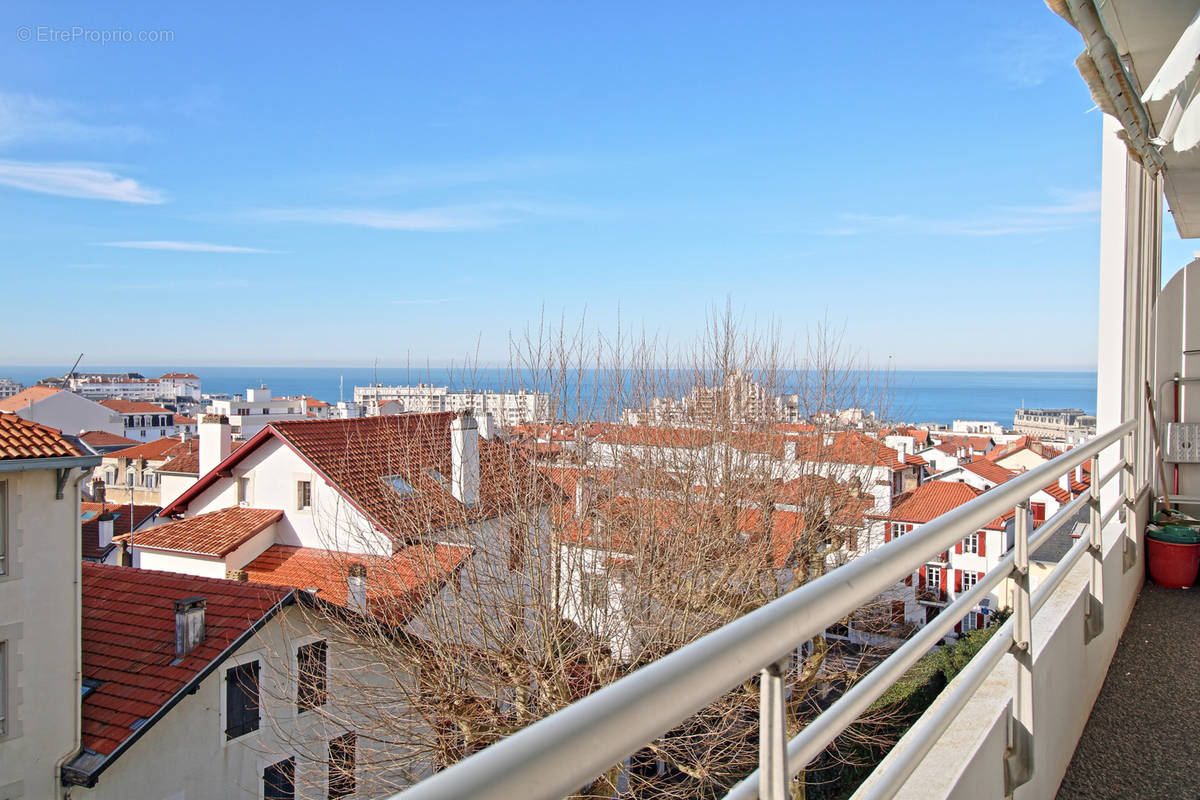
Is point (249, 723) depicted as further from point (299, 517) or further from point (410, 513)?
point (299, 517)

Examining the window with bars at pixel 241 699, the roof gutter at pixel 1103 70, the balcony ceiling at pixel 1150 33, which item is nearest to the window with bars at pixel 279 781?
the window with bars at pixel 241 699

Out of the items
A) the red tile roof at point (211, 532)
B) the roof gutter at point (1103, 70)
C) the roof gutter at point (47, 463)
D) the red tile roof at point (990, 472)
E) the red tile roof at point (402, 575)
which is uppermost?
the roof gutter at point (1103, 70)

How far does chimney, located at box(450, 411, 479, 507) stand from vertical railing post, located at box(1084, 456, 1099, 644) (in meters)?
8.49

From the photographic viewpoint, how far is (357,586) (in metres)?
10.4

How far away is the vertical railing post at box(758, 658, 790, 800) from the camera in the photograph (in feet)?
2.33

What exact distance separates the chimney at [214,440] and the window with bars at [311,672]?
9035 mm

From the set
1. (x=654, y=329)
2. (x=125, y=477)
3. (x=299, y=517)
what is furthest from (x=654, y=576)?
(x=125, y=477)

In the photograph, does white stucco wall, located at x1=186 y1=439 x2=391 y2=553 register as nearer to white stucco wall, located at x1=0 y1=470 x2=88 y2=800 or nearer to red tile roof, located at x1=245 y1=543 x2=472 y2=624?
red tile roof, located at x1=245 y1=543 x2=472 y2=624

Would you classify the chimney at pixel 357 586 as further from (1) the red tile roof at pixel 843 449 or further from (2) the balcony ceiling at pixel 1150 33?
(2) the balcony ceiling at pixel 1150 33

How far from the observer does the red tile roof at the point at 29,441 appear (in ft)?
29.3

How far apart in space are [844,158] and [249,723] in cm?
3847

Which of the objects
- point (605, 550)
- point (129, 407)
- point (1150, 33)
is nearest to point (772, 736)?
point (1150, 33)

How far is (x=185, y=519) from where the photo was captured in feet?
53.0

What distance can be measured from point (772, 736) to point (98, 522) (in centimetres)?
2972
